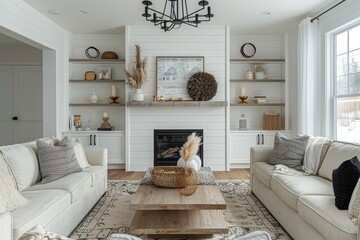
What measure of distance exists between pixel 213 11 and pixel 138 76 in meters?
1.76

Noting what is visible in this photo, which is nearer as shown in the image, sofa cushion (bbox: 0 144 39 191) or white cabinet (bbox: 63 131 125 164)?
sofa cushion (bbox: 0 144 39 191)

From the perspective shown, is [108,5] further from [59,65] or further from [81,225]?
[81,225]

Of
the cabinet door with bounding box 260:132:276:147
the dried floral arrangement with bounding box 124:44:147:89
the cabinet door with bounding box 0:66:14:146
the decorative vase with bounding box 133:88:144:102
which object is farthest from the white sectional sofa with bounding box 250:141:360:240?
the cabinet door with bounding box 0:66:14:146

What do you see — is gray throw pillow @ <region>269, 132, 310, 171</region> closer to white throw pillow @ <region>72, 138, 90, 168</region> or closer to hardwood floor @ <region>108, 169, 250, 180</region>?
hardwood floor @ <region>108, 169, 250, 180</region>

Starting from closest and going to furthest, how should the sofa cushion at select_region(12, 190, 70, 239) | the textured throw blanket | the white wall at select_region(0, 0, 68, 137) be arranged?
the sofa cushion at select_region(12, 190, 70, 239) → the textured throw blanket → the white wall at select_region(0, 0, 68, 137)

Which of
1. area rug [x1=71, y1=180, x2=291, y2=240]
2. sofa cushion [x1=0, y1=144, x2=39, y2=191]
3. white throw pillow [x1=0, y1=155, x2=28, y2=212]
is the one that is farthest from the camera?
area rug [x1=71, y1=180, x2=291, y2=240]

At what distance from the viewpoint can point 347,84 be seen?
420 cm

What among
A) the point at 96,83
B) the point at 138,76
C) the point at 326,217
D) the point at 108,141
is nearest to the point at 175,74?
the point at 138,76

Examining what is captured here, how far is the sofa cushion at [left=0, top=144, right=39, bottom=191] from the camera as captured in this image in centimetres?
271

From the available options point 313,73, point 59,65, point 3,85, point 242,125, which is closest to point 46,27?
point 59,65

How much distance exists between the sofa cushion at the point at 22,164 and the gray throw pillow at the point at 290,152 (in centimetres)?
280

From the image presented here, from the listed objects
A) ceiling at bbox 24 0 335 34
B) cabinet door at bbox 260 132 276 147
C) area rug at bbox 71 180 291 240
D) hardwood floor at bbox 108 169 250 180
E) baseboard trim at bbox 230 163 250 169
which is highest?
ceiling at bbox 24 0 335 34

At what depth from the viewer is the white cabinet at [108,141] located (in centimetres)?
584

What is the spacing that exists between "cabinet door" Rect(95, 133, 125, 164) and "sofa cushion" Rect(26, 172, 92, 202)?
2563 millimetres
